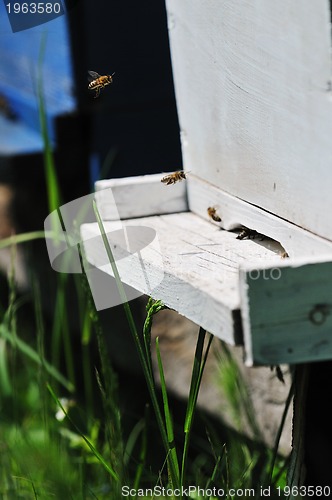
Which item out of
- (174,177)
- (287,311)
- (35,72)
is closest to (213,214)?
(174,177)

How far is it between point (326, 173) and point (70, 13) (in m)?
1.75

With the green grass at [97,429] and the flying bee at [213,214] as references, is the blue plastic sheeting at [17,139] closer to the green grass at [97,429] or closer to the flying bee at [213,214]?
the green grass at [97,429]

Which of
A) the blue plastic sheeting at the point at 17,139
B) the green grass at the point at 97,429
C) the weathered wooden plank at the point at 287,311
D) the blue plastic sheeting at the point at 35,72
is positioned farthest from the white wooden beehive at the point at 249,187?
the blue plastic sheeting at the point at 17,139

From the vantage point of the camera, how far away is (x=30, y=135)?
315cm

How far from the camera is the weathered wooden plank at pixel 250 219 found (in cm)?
134

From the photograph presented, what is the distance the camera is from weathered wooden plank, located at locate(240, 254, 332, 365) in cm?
109

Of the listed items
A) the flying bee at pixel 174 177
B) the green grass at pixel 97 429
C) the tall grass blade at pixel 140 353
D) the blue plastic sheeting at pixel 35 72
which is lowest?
the green grass at pixel 97 429

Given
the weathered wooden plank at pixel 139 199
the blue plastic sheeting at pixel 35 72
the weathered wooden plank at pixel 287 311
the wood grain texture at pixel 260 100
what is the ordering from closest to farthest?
1. the weathered wooden plank at pixel 287 311
2. the wood grain texture at pixel 260 100
3. the weathered wooden plank at pixel 139 199
4. the blue plastic sheeting at pixel 35 72

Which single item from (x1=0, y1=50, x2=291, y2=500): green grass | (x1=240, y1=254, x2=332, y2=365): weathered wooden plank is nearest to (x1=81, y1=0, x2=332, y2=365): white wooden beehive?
(x1=240, y1=254, x2=332, y2=365): weathered wooden plank

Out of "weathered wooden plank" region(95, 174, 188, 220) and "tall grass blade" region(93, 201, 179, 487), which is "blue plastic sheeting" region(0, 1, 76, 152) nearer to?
"weathered wooden plank" region(95, 174, 188, 220)

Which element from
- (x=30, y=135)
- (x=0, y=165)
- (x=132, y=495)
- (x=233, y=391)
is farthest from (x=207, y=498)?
(x=0, y=165)

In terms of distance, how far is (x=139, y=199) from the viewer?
6.04ft

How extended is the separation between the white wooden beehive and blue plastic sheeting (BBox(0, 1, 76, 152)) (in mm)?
1048

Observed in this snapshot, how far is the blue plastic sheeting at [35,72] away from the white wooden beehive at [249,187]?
105 centimetres
